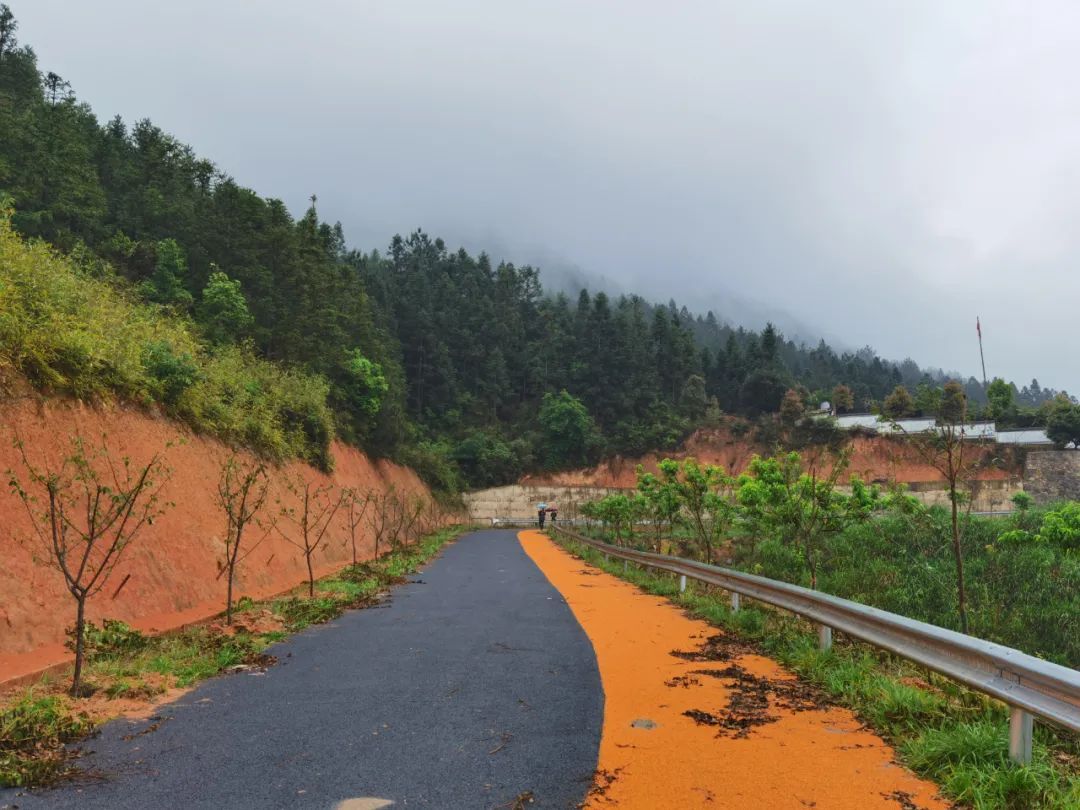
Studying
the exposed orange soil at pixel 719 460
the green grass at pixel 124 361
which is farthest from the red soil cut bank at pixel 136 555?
the exposed orange soil at pixel 719 460

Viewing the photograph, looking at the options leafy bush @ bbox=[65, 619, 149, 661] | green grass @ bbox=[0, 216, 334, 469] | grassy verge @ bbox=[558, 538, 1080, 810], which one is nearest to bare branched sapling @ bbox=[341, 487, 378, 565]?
green grass @ bbox=[0, 216, 334, 469]

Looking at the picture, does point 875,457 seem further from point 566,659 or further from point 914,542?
point 566,659

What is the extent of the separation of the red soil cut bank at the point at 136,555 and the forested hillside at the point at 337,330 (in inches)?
33.1

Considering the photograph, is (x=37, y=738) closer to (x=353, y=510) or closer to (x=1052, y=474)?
(x=353, y=510)

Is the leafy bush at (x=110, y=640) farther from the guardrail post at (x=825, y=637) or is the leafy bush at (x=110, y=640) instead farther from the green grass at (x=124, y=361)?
the guardrail post at (x=825, y=637)

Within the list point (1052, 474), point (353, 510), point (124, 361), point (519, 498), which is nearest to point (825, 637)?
point (124, 361)

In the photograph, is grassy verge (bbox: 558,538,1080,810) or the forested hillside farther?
the forested hillside

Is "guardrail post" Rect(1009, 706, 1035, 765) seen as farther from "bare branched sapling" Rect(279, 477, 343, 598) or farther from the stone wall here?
the stone wall

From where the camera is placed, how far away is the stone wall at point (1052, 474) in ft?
212

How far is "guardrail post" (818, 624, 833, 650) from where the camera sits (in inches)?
286

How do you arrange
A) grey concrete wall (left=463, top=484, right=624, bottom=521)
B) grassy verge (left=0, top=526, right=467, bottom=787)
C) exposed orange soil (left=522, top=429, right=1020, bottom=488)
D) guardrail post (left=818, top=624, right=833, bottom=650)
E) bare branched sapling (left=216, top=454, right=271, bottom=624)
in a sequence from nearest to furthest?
grassy verge (left=0, top=526, right=467, bottom=787) < guardrail post (left=818, top=624, right=833, bottom=650) < bare branched sapling (left=216, top=454, right=271, bottom=624) < grey concrete wall (left=463, top=484, right=624, bottom=521) < exposed orange soil (left=522, top=429, right=1020, bottom=488)

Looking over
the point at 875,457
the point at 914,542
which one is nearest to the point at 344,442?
the point at 914,542

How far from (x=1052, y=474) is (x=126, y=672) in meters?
80.2

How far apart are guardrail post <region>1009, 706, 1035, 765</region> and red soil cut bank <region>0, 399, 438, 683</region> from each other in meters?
8.78
